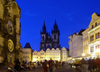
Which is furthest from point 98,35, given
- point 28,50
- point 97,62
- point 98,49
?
point 28,50

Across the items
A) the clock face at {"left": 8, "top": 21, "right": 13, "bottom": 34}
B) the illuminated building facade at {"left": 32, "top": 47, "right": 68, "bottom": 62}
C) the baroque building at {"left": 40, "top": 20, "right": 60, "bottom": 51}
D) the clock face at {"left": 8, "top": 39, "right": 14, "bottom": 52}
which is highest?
the baroque building at {"left": 40, "top": 20, "right": 60, "bottom": 51}

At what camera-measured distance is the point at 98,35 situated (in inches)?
1206

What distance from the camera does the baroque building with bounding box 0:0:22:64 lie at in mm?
22359

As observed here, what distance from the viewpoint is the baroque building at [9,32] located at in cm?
2236

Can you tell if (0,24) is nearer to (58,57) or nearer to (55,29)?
(58,57)

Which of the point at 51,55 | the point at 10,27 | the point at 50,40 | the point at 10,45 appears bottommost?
the point at 51,55

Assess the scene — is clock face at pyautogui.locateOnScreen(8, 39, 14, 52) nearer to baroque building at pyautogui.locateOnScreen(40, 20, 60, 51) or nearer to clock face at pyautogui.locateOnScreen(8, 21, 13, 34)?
clock face at pyautogui.locateOnScreen(8, 21, 13, 34)

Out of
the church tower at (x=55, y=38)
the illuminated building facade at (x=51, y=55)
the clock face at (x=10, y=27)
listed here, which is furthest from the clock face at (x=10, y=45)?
the church tower at (x=55, y=38)

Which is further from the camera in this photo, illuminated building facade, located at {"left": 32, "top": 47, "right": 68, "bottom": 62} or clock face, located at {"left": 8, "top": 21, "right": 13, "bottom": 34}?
illuminated building facade, located at {"left": 32, "top": 47, "right": 68, "bottom": 62}

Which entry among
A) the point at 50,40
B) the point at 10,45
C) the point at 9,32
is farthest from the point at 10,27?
the point at 50,40

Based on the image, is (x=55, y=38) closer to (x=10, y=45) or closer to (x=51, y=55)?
(x=51, y=55)

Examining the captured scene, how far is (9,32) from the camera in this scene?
986 inches

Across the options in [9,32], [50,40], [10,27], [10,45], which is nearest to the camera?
Result: [10,45]

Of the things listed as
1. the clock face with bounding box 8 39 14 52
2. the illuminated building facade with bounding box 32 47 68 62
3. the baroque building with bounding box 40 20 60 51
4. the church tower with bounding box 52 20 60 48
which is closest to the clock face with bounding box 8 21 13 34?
the clock face with bounding box 8 39 14 52
